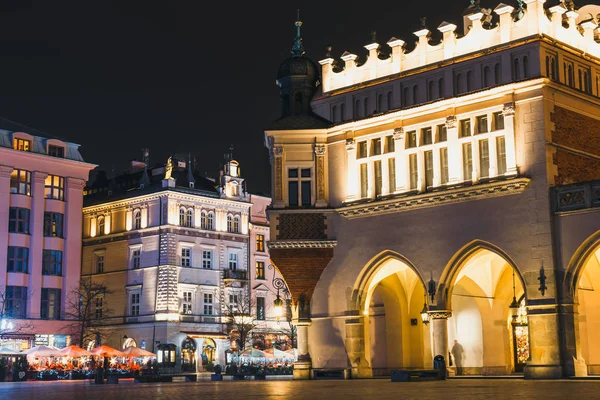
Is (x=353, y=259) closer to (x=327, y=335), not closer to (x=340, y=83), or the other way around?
(x=327, y=335)

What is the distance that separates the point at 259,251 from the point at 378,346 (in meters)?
43.7

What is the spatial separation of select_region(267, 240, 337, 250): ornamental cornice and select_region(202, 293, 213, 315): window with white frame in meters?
38.8

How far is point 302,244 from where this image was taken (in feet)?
130

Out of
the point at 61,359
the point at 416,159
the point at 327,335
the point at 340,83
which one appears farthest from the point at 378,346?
the point at 61,359

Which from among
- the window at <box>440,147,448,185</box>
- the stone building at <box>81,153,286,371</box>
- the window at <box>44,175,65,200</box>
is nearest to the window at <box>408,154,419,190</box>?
the window at <box>440,147,448,185</box>

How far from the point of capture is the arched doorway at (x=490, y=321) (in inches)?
1548

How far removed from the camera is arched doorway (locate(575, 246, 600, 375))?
35.1 meters

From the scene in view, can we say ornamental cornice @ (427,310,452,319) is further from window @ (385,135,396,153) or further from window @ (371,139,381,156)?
window @ (371,139,381,156)

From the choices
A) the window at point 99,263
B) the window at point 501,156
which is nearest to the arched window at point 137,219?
the window at point 99,263

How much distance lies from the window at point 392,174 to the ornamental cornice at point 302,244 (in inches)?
129

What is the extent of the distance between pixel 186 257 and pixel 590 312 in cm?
4480

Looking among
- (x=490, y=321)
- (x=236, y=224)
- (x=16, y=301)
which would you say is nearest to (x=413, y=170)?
(x=490, y=321)

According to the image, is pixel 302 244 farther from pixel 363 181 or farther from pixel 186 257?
pixel 186 257

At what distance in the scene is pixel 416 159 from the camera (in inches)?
1507
